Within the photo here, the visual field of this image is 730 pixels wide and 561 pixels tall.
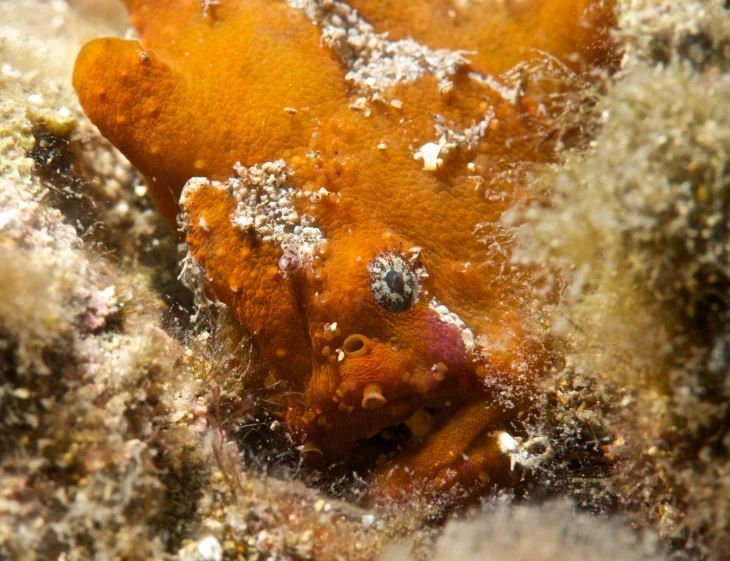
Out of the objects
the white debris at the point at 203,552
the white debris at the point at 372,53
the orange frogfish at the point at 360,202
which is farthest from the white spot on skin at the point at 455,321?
the white debris at the point at 203,552

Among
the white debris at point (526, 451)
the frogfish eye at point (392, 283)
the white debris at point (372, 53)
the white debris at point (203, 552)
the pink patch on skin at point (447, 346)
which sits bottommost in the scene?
the white debris at point (203, 552)

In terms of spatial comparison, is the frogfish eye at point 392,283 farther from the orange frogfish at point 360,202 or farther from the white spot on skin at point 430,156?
the white spot on skin at point 430,156

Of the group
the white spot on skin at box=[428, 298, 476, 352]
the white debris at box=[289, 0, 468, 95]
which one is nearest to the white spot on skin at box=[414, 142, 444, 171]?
the white debris at box=[289, 0, 468, 95]

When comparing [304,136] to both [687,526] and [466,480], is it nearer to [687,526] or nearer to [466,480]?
[466,480]

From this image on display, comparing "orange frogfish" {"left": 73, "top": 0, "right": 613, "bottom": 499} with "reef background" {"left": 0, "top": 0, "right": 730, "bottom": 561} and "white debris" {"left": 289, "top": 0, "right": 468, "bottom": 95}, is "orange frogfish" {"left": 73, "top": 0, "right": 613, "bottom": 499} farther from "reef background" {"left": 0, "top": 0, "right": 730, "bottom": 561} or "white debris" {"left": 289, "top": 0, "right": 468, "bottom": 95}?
"reef background" {"left": 0, "top": 0, "right": 730, "bottom": 561}

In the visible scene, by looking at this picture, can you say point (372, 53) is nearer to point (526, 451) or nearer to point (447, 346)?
point (447, 346)

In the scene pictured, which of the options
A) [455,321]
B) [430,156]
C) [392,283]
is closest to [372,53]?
[430,156]
